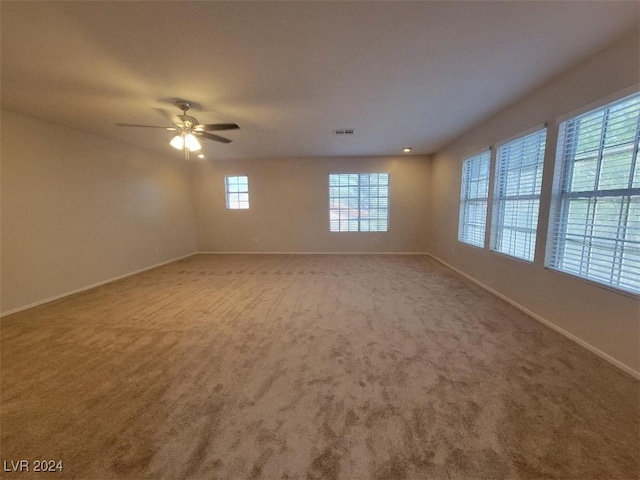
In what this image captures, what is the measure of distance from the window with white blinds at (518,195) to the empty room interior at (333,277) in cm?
3

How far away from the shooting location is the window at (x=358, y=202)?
6.31 m

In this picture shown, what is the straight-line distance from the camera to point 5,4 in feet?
4.84

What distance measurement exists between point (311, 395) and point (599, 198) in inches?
117

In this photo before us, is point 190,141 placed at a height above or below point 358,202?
above

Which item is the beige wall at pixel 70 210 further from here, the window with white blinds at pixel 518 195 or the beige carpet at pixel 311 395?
the window with white blinds at pixel 518 195

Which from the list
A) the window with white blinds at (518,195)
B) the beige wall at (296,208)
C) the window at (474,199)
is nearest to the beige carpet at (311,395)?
the window with white blinds at (518,195)

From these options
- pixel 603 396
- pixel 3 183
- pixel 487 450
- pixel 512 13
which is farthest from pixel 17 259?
pixel 603 396

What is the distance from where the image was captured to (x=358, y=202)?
6395 mm

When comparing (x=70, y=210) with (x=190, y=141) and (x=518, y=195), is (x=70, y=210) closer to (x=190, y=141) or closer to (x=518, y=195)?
(x=190, y=141)

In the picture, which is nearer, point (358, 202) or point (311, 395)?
point (311, 395)

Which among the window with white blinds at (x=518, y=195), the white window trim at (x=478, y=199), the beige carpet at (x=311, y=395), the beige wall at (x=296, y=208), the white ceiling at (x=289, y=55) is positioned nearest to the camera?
the beige carpet at (x=311, y=395)

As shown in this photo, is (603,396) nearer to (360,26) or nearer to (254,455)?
(254,455)

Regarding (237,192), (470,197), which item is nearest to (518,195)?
(470,197)

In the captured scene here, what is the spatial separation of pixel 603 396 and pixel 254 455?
2.31m
